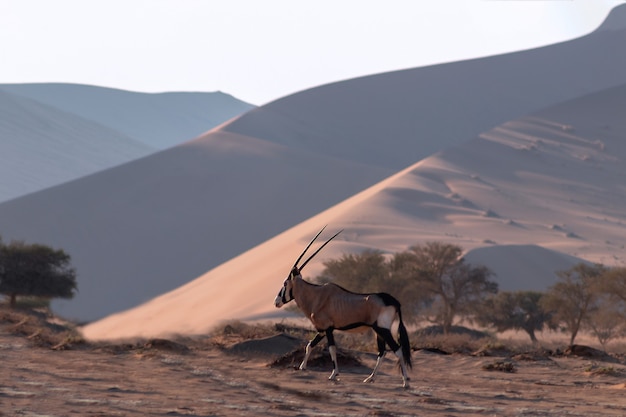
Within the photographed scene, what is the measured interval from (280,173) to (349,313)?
91.5 meters

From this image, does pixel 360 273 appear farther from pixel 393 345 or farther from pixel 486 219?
pixel 486 219

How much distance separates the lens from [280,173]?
10431cm

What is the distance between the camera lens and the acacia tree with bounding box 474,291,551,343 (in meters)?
41.6

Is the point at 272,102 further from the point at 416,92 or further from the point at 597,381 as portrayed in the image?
the point at 597,381

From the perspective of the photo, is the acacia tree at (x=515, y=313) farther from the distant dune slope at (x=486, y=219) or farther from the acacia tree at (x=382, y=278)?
the distant dune slope at (x=486, y=219)

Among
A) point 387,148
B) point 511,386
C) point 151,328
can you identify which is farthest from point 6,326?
point 387,148

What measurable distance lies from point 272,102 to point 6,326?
11822 cm

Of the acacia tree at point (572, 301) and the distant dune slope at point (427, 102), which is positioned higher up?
the distant dune slope at point (427, 102)

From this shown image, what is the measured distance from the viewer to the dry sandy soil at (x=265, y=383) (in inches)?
408

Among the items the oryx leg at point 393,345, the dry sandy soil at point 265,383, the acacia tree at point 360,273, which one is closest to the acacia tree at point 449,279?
the acacia tree at point 360,273

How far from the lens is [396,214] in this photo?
73438 millimetres

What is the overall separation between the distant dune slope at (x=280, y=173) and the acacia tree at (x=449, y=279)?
2188 cm

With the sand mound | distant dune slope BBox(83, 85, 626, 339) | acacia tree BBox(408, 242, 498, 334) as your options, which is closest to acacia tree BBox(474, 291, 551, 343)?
acacia tree BBox(408, 242, 498, 334)

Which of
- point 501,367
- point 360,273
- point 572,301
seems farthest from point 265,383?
point 572,301
